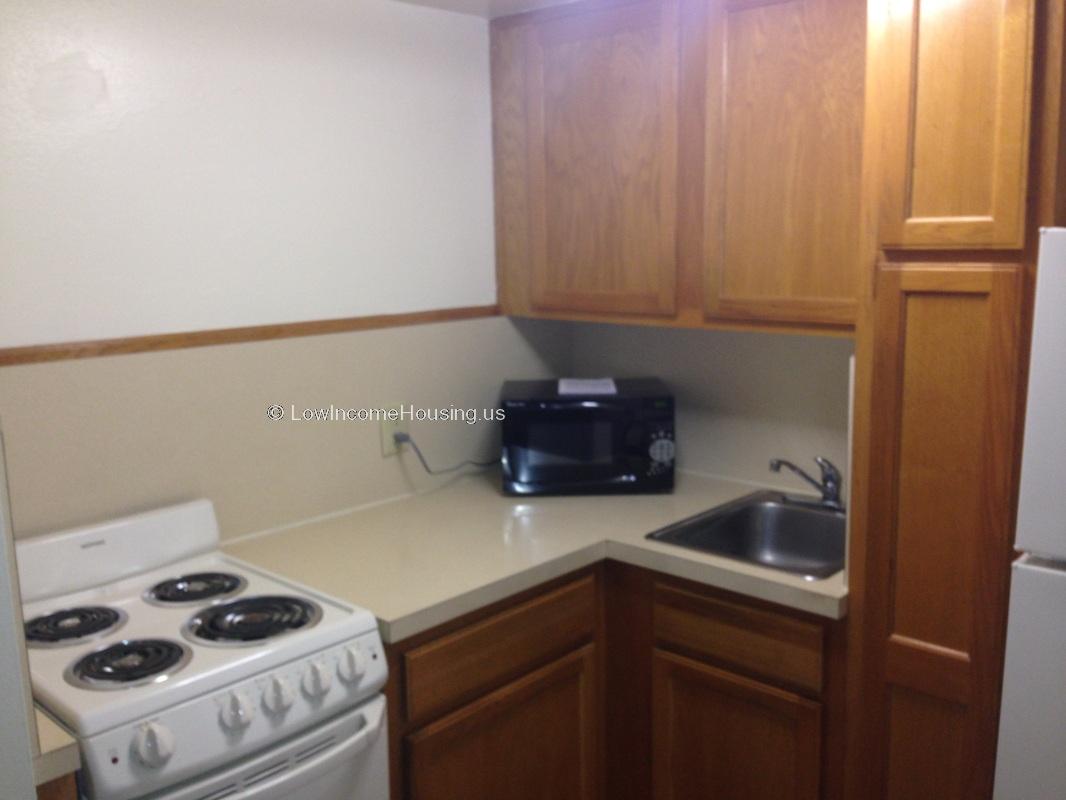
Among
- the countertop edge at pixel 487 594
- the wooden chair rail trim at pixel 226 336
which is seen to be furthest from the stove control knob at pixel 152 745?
the wooden chair rail trim at pixel 226 336

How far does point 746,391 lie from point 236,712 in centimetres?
151

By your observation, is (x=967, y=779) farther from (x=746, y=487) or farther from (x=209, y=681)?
(x=209, y=681)

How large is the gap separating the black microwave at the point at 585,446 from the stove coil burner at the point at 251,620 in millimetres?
792

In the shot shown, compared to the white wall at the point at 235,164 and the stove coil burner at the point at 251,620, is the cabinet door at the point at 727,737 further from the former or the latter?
the white wall at the point at 235,164

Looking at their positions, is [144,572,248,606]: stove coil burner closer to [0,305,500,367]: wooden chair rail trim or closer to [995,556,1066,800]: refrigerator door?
[0,305,500,367]: wooden chair rail trim

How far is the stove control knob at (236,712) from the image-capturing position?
1513 millimetres

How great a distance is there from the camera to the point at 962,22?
1563 mm

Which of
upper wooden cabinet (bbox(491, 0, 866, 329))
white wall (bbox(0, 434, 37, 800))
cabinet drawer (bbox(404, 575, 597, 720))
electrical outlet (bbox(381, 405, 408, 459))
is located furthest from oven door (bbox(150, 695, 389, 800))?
upper wooden cabinet (bbox(491, 0, 866, 329))

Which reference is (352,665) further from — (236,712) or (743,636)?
(743,636)

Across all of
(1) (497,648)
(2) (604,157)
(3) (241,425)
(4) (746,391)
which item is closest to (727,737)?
(1) (497,648)

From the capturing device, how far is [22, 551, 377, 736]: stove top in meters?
1.47

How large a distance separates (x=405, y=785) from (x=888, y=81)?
1.51m

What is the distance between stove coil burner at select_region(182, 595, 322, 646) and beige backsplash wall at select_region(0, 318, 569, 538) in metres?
0.37

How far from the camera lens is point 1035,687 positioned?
4.91 ft
